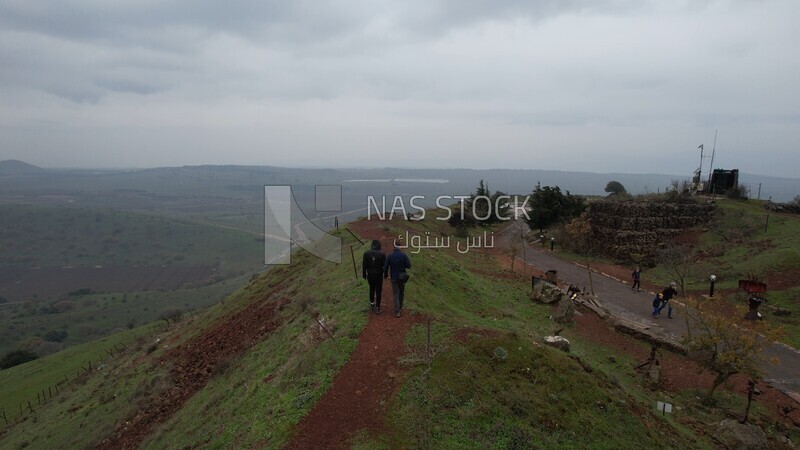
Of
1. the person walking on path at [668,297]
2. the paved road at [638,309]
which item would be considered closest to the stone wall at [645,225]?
the paved road at [638,309]

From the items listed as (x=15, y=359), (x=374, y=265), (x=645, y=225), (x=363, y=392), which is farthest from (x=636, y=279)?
(x=15, y=359)

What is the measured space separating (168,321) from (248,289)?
1099cm

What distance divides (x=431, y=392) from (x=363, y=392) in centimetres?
119

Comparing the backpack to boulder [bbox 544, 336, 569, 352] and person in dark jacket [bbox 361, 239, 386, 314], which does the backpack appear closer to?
person in dark jacket [bbox 361, 239, 386, 314]

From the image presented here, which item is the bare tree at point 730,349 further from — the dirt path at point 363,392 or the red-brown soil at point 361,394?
the red-brown soil at point 361,394

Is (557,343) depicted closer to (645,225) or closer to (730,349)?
(730,349)

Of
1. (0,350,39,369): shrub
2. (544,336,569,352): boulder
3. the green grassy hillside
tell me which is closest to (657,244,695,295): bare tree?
the green grassy hillside

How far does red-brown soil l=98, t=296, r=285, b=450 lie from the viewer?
1142 centimetres

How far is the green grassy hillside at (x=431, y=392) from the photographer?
6965 mm

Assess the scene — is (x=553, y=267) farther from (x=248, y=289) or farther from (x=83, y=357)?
(x=83, y=357)

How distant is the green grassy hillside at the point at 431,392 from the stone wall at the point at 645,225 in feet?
52.9

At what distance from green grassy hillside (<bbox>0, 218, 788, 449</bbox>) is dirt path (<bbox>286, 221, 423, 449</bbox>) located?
7.2 inches

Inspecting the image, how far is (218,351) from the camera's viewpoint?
1434cm

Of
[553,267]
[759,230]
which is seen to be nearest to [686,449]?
[553,267]
